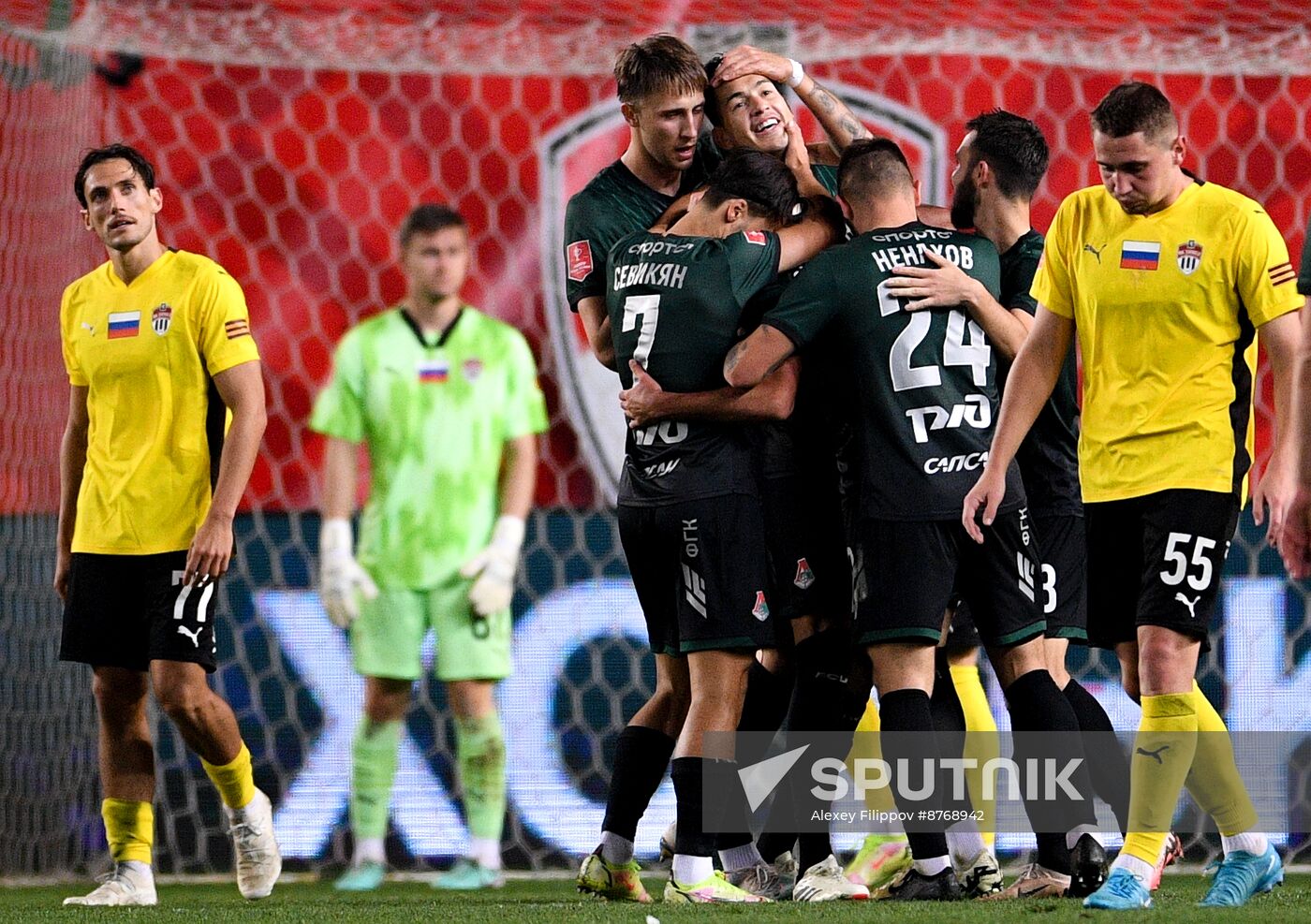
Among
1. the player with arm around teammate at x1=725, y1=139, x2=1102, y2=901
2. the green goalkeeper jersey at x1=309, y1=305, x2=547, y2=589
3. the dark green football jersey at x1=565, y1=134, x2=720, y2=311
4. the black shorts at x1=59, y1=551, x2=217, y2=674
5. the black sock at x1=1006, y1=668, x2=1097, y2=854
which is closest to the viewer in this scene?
the player with arm around teammate at x1=725, y1=139, x2=1102, y2=901

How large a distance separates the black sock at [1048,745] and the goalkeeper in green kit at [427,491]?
6.25 ft

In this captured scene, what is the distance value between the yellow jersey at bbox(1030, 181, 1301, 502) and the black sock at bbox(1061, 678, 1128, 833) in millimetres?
763

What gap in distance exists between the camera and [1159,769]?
12.1 feet

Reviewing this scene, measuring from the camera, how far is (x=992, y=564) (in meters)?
4.11

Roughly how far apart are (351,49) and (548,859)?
2.62 m

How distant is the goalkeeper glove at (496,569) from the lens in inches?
222

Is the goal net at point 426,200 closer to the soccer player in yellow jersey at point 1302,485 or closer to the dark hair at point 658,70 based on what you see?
the dark hair at point 658,70

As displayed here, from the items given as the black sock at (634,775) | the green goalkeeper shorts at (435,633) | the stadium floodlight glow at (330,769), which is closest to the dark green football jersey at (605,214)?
the black sock at (634,775)

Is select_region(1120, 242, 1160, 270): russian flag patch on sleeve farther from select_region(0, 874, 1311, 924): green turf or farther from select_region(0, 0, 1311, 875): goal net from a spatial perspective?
select_region(0, 0, 1311, 875): goal net

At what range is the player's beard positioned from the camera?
457 centimetres

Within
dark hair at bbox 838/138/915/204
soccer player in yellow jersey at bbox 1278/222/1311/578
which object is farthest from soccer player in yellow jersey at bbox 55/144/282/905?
soccer player in yellow jersey at bbox 1278/222/1311/578

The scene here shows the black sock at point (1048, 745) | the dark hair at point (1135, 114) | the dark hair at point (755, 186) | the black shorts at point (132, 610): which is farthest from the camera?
the black shorts at point (132, 610)

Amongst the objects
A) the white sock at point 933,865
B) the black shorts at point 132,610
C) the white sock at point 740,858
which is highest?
the black shorts at point 132,610

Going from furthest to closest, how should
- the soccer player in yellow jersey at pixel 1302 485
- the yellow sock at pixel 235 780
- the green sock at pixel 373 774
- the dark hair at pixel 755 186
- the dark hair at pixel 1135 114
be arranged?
the green sock at pixel 373 774 → the yellow sock at pixel 235 780 → the dark hair at pixel 755 186 → the dark hair at pixel 1135 114 → the soccer player in yellow jersey at pixel 1302 485
